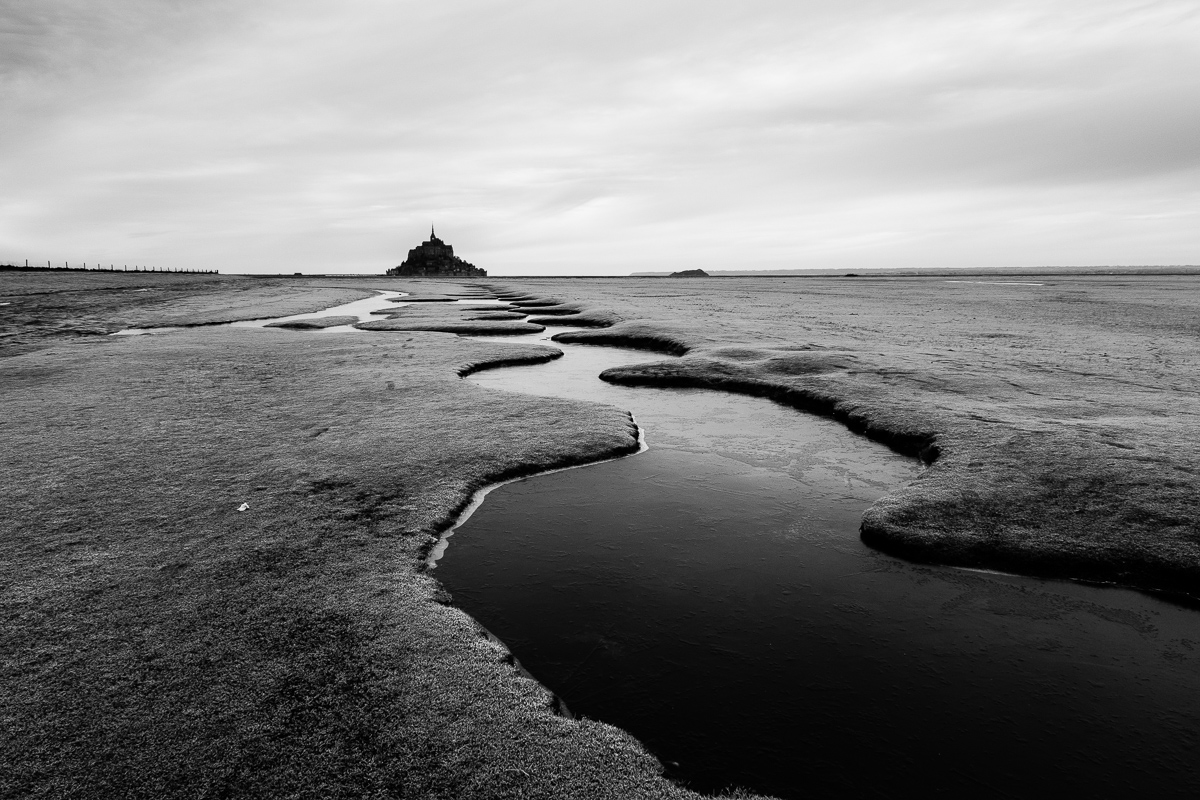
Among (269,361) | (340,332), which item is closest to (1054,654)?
(269,361)

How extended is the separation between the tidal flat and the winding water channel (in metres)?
0.57

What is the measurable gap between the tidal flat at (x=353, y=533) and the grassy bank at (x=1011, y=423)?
0.07m

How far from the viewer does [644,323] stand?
38562 mm

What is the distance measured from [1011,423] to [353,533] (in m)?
14.9

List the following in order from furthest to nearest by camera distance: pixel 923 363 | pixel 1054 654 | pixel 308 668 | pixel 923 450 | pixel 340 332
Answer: pixel 340 332 < pixel 923 363 < pixel 923 450 < pixel 1054 654 < pixel 308 668

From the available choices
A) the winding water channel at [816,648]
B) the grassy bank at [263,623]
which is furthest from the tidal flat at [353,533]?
the winding water channel at [816,648]

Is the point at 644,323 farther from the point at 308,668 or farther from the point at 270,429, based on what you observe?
the point at 308,668

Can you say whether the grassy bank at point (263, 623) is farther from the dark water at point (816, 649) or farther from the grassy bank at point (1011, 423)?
the grassy bank at point (1011, 423)

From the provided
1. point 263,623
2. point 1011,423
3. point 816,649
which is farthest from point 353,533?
point 1011,423

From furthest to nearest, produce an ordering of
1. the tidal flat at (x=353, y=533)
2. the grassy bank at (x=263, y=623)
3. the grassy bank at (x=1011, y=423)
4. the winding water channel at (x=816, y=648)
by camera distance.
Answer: the grassy bank at (x=1011, y=423) → the winding water channel at (x=816, y=648) → the tidal flat at (x=353, y=533) → the grassy bank at (x=263, y=623)

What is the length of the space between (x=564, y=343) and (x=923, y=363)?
698 inches

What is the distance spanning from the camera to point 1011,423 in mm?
14727

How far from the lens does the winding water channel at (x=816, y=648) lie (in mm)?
5531

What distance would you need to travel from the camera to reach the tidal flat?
5168 millimetres
